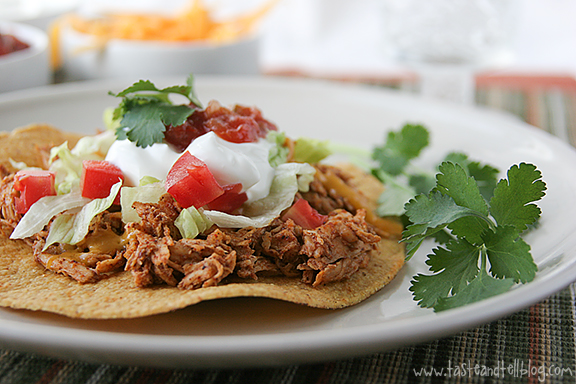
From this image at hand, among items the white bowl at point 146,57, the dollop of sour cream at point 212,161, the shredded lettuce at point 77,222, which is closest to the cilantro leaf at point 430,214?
the dollop of sour cream at point 212,161

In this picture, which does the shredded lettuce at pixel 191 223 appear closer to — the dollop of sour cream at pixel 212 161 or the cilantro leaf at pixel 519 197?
the dollop of sour cream at pixel 212 161

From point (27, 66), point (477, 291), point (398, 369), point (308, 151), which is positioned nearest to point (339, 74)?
point (27, 66)

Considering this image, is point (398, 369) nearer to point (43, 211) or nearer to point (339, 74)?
point (43, 211)

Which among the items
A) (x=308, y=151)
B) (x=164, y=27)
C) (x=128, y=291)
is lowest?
(x=128, y=291)

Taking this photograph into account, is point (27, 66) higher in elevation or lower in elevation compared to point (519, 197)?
lower

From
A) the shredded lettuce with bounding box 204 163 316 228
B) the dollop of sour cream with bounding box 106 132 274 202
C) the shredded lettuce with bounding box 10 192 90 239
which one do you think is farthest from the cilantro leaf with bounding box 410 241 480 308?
the shredded lettuce with bounding box 10 192 90 239

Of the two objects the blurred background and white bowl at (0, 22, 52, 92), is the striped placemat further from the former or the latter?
white bowl at (0, 22, 52, 92)
